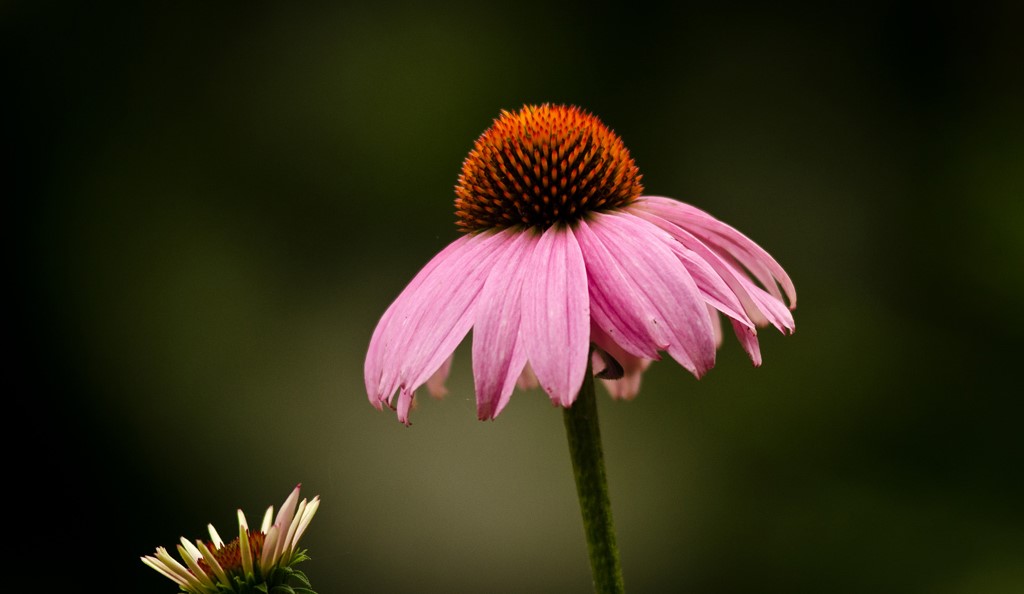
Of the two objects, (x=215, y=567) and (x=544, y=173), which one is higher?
(x=544, y=173)

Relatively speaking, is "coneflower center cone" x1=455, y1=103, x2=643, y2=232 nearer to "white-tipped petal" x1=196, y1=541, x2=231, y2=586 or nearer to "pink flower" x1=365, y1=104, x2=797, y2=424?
"pink flower" x1=365, y1=104, x2=797, y2=424

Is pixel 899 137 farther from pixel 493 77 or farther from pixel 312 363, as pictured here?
pixel 312 363

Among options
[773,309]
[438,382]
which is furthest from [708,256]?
[438,382]

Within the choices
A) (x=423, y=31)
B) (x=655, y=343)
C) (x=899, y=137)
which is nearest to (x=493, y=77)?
(x=423, y=31)

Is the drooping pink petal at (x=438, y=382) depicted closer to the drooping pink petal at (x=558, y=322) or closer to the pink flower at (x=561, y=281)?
the pink flower at (x=561, y=281)

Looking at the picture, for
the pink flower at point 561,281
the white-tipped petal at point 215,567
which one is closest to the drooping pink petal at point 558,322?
the pink flower at point 561,281

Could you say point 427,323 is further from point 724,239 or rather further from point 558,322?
point 724,239
